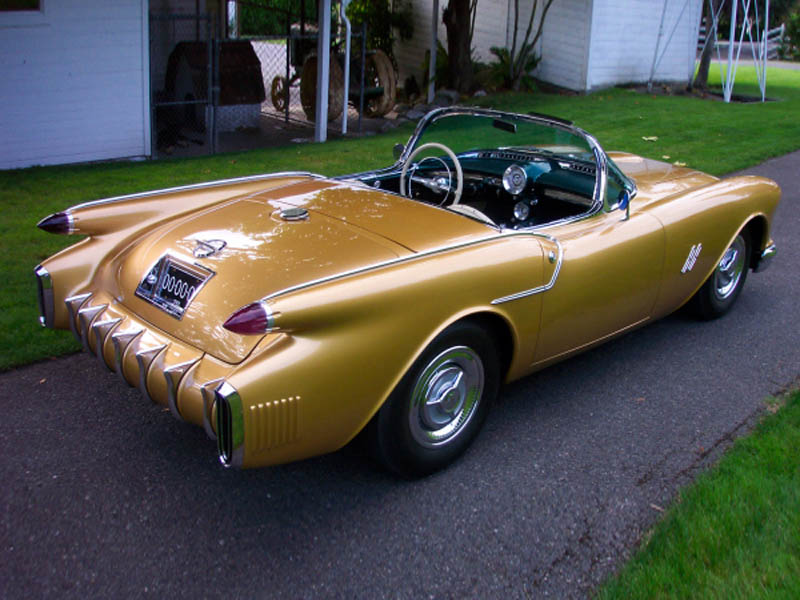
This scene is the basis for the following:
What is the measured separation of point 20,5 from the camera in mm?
8234

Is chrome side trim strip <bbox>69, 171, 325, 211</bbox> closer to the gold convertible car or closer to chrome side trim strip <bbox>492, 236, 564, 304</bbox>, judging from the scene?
the gold convertible car

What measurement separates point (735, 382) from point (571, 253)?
51.4 inches

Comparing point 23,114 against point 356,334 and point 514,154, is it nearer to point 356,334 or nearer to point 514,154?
point 514,154

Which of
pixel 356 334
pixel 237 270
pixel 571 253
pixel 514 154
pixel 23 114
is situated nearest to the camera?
pixel 356 334

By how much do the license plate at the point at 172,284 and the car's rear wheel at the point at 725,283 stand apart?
318cm

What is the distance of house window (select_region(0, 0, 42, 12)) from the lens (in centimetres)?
811

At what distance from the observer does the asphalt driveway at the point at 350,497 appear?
2.80 m

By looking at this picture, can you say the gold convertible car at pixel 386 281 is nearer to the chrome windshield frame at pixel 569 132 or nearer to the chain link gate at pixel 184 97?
the chrome windshield frame at pixel 569 132

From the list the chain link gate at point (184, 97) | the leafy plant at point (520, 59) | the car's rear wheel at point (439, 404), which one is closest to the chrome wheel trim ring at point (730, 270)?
the car's rear wheel at point (439, 404)

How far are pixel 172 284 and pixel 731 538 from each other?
2357 mm

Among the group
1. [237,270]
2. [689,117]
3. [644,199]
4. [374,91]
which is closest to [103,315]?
[237,270]

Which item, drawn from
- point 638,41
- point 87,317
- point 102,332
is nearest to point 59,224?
point 87,317

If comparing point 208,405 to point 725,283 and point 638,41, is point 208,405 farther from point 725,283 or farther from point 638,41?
point 638,41

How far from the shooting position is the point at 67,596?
2645 mm
